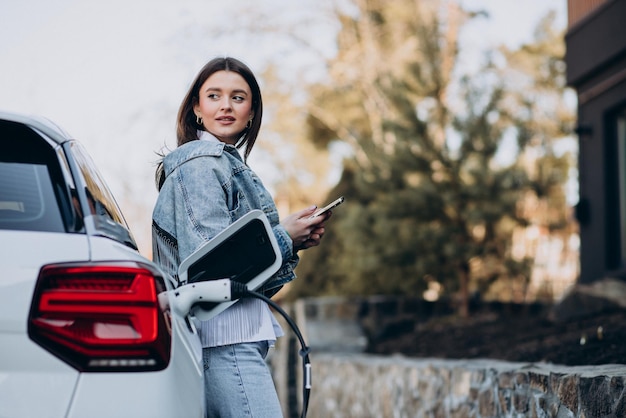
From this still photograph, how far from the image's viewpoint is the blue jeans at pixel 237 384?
286 cm

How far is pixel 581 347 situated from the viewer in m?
6.34

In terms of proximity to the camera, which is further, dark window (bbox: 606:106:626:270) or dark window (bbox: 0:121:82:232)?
dark window (bbox: 606:106:626:270)

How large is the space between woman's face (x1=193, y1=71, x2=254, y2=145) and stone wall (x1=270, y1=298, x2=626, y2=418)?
2.35 meters

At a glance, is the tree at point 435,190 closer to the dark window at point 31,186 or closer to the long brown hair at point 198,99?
the long brown hair at point 198,99

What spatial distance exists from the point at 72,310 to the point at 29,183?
1.24 feet

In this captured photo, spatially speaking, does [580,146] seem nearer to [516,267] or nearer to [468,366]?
[516,267]

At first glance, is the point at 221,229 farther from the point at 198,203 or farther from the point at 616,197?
the point at 616,197

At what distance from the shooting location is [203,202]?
116 inches

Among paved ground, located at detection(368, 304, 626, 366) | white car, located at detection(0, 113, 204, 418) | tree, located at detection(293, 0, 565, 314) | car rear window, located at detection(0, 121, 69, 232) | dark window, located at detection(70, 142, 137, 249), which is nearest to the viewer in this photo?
white car, located at detection(0, 113, 204, 418)

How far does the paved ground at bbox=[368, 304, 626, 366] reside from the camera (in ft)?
20.2

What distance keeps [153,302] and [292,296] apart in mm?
12373

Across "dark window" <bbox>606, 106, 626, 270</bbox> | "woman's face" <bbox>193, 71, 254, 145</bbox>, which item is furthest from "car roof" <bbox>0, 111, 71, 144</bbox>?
"dark window" <bbox>606, 106, 626, 270</bbox>

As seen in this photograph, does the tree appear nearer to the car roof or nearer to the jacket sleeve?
the jacket sleeve

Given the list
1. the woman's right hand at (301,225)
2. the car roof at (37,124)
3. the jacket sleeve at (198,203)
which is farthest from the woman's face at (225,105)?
the car roof at (37,124)
